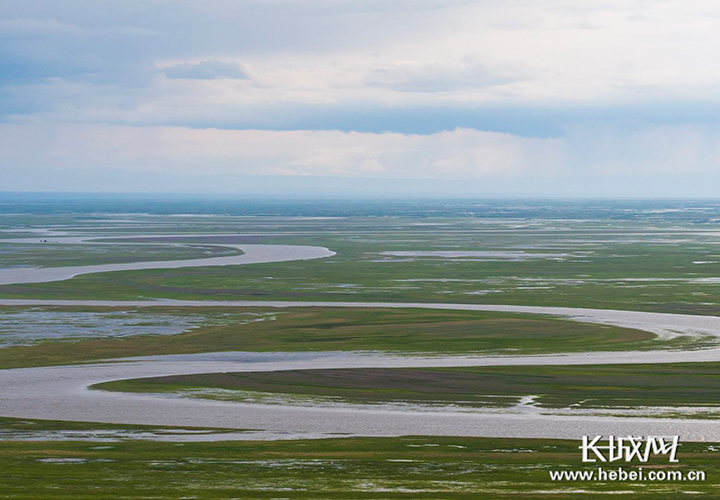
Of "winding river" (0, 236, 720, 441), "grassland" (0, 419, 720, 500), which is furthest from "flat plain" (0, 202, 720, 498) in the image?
"winding river" (0, 236, 720, 441)

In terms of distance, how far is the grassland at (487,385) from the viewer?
37.8 metres

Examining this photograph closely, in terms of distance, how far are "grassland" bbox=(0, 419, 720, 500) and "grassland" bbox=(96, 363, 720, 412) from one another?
258 inches

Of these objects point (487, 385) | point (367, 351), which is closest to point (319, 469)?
point (487, 385)

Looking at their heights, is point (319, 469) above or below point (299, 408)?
above

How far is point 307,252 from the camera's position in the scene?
385 feet

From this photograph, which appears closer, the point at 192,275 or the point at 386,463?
the point at 386,463

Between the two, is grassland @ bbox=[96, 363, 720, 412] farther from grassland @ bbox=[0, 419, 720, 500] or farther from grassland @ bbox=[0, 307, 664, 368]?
grassland @ bbox=[0, 419, 720, 500]

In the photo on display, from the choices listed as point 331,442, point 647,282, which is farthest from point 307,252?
point 331,442

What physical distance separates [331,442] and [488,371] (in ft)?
45.0

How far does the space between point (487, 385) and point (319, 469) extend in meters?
13.9

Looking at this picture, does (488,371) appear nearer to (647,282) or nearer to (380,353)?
(380,353)

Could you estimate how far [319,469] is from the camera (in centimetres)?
2811

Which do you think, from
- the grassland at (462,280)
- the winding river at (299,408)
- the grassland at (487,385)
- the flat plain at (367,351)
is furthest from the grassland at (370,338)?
the grassland at (462,280)

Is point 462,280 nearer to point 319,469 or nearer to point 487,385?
point 487,385
